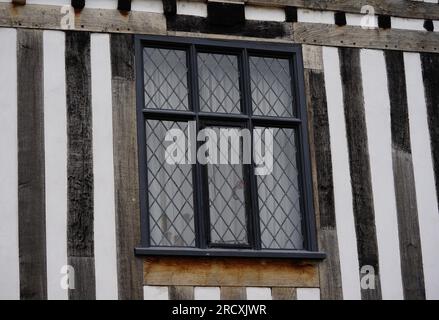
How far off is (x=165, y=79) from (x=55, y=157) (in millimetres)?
1167

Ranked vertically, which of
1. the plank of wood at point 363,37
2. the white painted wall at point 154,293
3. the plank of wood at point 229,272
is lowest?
the white painted wall at point 154,293

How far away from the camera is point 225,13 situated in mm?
9695

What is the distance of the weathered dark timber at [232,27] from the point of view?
9539 millimetres

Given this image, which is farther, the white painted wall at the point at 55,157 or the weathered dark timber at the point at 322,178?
the weathered dark timber at the point at 322,178

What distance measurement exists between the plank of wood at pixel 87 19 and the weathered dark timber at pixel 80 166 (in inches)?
4.8

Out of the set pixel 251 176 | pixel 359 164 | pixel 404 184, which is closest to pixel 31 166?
pixel 251 176

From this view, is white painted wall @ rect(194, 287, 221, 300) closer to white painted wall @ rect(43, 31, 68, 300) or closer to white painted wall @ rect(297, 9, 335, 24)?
white painted wall @ rect(43, 31, 68, 300)

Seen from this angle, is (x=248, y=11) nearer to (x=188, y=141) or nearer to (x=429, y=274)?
(x=188, y=141)

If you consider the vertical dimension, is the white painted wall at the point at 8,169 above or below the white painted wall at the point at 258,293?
above

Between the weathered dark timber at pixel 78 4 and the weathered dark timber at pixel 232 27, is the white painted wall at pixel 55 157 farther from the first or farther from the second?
the weathered dark timber at pixel 232 27

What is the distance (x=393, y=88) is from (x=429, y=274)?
1.61m

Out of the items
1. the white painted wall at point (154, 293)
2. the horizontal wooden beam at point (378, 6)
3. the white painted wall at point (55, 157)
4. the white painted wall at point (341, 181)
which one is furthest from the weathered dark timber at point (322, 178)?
the white painted wall at point (55, 157)

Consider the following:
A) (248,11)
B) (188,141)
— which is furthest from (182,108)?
(248,11)
